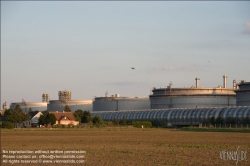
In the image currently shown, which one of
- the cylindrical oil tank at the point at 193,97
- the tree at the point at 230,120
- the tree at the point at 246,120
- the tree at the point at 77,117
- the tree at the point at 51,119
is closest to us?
the tree at the point at 246,120

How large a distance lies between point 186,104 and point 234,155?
11606 centimetres

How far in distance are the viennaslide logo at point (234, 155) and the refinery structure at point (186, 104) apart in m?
76.0

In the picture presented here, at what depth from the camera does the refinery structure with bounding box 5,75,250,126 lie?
124m

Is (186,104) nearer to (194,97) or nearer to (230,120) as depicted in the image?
(194,97)

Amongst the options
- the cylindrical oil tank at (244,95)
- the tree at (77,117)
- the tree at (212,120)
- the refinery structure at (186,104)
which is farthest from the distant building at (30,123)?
the cylindrical oil tank at (244,95)

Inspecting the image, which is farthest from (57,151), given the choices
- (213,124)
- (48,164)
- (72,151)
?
(213,124)

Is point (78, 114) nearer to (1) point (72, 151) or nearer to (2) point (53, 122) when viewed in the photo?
(2) point (53, 122)

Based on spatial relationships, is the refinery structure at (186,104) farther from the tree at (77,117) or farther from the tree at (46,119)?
the tree at (46,119)

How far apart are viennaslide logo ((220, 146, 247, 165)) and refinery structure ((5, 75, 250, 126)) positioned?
75965 millimetres

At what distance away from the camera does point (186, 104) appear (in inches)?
5881

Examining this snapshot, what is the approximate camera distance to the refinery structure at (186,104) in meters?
124

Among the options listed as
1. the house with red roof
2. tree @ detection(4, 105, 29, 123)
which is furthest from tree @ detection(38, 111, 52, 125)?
tree @ detection(4, 105, 29, 123)

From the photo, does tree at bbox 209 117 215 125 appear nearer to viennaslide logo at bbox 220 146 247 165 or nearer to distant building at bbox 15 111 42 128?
distant building at bbox 15 111 42 128

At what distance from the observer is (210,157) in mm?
32375
